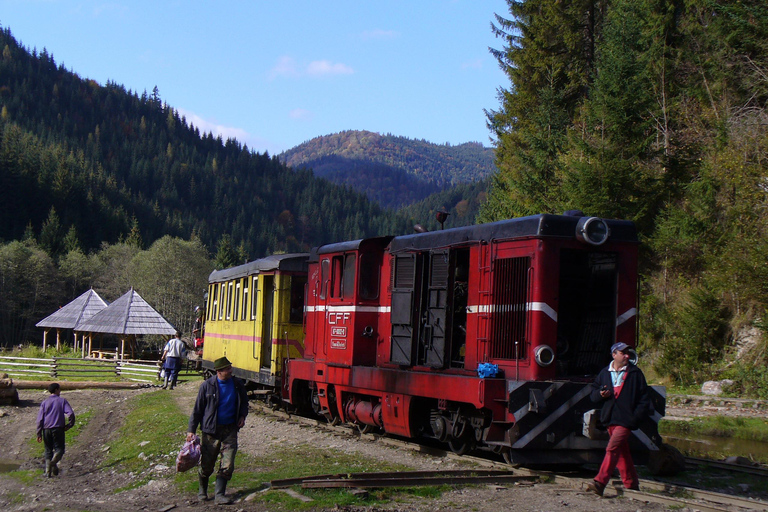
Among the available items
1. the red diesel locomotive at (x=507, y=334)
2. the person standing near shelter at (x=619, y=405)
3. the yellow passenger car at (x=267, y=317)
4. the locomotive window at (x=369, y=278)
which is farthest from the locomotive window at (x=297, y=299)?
the person standing near shelter at (x=619, y=405)

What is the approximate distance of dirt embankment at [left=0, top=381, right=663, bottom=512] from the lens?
7703 mm

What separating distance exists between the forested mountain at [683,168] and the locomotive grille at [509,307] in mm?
12258

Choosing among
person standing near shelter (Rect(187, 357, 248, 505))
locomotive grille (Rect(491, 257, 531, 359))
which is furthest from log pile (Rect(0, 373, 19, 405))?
locomotive grille (Rect(491, 257, 531, 359))

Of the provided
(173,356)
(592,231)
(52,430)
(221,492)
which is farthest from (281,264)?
(173,356)

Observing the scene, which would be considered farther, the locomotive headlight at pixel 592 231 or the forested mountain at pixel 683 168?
the forested mountain at pixel 683 168

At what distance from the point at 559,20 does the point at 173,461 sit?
30.8m

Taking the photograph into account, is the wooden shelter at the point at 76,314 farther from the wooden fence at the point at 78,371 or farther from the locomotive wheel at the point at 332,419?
the locomotive wheel at the point at 332,419

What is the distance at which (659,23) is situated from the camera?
102 ft

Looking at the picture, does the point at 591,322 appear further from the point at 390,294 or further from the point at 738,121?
the point at 738,121

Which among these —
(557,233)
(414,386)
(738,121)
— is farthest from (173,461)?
(738,121)

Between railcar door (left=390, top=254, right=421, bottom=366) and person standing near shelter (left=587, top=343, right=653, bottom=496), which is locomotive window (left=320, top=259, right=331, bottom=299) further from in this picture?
person standing near shelter (left=587, top=343, right=653, bottom=496)

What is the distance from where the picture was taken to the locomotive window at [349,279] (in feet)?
43.2

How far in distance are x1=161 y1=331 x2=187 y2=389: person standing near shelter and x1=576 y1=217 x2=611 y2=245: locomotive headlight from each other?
57.7 ft

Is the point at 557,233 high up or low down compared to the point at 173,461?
up
